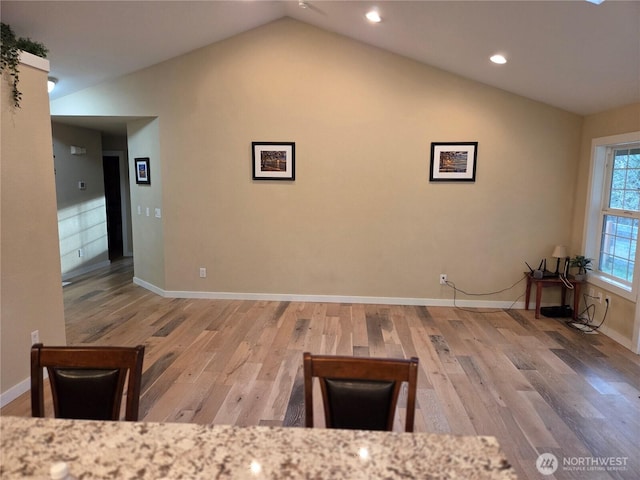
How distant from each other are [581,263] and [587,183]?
882 mm

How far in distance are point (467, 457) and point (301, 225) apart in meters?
3.79

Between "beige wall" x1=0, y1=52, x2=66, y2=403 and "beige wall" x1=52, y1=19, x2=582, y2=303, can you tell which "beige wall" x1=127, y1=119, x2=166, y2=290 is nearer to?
"beige wall" x1=52, y1=19, x2=582, y2=303

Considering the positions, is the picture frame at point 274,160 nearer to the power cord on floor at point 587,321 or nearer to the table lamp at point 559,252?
the table lamp at point 559,252

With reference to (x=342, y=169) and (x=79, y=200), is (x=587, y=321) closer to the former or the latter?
(x=342, y=169)

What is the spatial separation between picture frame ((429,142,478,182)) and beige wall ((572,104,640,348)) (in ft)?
3.81

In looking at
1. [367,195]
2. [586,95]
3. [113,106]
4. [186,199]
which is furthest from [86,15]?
[586,95]

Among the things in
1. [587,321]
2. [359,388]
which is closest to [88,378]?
[359,388]

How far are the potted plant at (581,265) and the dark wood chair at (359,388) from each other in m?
3.83

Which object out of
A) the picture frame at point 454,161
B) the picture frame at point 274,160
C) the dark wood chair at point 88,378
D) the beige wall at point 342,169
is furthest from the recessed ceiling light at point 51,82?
the picture frame at point 454,161

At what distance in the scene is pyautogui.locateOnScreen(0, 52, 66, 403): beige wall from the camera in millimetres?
2441

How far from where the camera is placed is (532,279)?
13.9 ft

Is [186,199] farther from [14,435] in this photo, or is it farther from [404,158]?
[14,435]

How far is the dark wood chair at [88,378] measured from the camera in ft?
4.29

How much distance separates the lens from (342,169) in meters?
4.50
